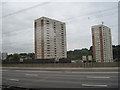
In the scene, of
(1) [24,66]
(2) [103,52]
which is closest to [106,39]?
(2) [103,52]

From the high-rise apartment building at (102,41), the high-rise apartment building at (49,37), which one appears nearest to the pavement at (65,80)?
the high-rise apartment building at (102,41)

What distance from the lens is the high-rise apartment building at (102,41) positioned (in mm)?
8318

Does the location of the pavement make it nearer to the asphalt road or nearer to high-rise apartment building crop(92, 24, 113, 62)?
the asphalt road

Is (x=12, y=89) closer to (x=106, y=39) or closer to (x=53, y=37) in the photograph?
(x=106, y=39)

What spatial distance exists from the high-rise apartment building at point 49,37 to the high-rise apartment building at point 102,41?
106 inches

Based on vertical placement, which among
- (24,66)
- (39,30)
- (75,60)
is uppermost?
(39,30)

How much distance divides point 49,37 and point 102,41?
5.40 meters

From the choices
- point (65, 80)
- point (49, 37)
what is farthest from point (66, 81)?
point (49, 37)

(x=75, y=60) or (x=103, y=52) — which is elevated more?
(x=103, y=52)

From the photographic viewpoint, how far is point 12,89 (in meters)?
3.13

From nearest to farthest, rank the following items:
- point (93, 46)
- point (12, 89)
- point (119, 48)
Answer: point (12, 89) < point (119, 48) < point (93, 46)

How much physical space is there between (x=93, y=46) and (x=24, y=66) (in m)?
11.3

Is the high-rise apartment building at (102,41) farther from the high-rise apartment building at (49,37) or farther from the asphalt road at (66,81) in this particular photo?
the high-rise apartment building at (49,37)

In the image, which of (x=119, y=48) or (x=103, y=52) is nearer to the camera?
(x=119, y=48)
